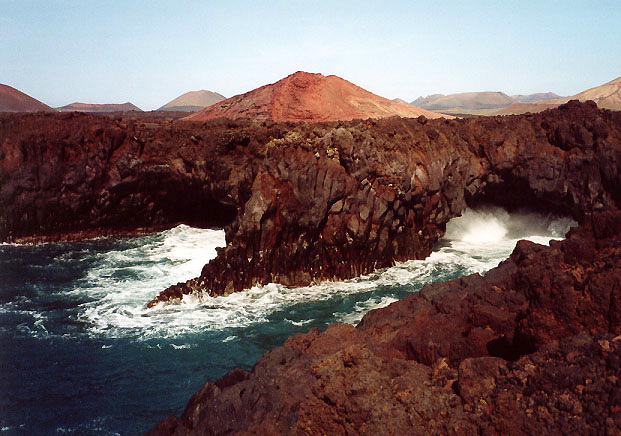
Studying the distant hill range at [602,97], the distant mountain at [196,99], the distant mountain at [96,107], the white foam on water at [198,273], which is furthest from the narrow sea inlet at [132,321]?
the distant mountain at [196,99]

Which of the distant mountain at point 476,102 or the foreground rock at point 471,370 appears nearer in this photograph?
the foreground rock at point 471,370

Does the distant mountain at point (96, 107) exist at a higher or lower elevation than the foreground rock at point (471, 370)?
higher

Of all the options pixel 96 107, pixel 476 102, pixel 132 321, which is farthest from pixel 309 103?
pixel 476 102

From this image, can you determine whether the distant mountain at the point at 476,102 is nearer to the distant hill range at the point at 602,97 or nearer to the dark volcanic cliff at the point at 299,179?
the distant hill range at the point at 602,97

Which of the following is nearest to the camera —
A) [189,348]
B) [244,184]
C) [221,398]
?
[221,398]

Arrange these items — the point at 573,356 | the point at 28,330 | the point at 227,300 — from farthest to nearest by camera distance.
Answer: the point at 227,300
the point at 28,330
the point at 573,356

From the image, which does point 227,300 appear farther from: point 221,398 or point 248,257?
point 221,398

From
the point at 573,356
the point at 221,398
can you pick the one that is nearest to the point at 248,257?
the point at 221,398

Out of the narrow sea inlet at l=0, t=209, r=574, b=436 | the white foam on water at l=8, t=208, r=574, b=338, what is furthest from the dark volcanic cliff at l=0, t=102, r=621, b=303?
the narrow sea inlet at l=0, t=209, r=574, b=436
